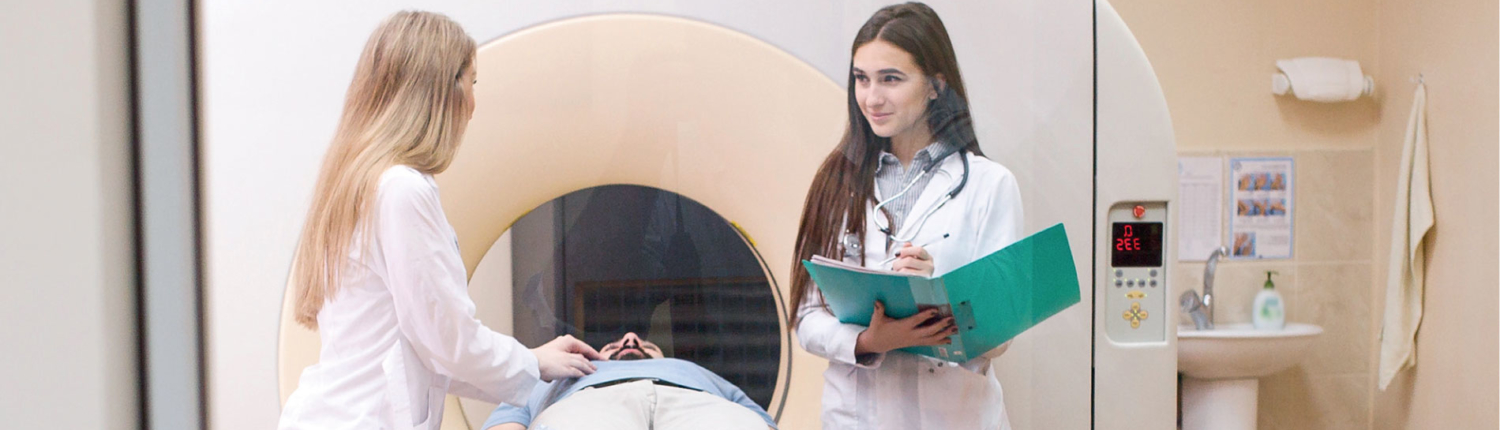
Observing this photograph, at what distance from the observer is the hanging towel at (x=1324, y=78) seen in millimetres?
2453

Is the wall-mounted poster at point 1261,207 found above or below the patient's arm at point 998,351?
above

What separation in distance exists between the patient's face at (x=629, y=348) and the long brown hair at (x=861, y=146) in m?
0.19

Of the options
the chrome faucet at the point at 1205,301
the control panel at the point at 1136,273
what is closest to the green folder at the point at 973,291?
the control panel at the point at 1136,273

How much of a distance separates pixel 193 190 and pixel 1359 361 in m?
2.99

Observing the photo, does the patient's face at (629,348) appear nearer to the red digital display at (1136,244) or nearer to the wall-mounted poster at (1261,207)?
the red digital display at (1136,244)

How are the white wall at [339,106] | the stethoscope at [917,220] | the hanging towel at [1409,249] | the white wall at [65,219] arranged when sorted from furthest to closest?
the hanging towel at [1409,249], the stethoscope at [917,220], the white wall at [339,106], the white wall at [65,219]

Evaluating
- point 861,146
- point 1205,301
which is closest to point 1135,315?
point 861,146

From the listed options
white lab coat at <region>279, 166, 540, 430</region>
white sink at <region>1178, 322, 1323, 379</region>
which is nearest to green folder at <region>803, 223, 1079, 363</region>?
white lab coat at <region>279, 166, 540, 430</region>

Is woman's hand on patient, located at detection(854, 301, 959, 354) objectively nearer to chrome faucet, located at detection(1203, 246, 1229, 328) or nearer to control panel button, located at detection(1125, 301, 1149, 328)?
control panel button, located at detection(1125, 301, 1149, 328)

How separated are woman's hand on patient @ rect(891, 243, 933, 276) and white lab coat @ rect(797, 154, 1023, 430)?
0.01 m

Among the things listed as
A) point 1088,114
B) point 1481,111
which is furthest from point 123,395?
point 1481,111

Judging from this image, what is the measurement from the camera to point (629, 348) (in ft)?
3.65

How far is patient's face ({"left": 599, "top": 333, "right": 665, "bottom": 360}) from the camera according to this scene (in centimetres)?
111

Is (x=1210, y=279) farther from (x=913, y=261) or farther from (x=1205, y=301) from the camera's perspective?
(x=913, y=261)
